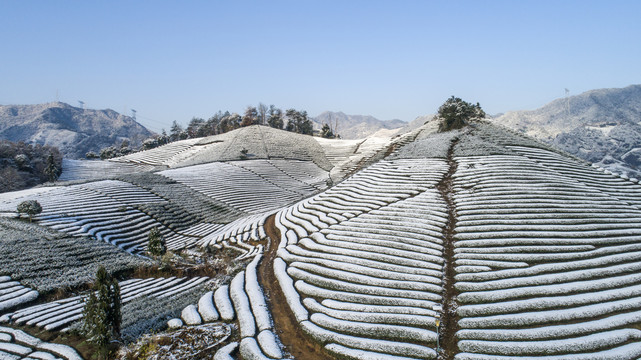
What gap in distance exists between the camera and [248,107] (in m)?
134

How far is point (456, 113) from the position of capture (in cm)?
5369

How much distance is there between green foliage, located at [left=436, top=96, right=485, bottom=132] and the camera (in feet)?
176

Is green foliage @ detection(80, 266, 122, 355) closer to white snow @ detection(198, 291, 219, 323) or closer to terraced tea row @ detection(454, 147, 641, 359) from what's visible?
white snow @ detection(198, 291, 219, 323)

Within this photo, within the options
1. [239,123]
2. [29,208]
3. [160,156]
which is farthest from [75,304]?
[239,123]

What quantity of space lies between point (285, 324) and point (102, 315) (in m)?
7.82

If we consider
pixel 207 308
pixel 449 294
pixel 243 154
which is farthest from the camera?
pixel 243 154

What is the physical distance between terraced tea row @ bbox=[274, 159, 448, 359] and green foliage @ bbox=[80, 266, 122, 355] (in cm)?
802

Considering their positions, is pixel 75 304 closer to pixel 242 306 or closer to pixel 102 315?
A: pixel 102 315

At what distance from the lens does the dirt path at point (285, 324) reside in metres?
13.5

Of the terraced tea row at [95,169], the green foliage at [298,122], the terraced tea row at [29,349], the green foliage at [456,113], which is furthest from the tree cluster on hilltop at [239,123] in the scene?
the terraced tea row at [29,349]

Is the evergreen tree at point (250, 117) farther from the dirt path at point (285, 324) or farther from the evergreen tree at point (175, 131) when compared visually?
the dirt path at point (285, 324)

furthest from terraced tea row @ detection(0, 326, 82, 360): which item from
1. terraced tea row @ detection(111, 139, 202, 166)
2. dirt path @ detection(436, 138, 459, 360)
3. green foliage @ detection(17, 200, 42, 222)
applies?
terraced tea row @ detection(111, 139, 202, 166)

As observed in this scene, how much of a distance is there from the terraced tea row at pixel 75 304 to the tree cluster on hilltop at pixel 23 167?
4969 cm

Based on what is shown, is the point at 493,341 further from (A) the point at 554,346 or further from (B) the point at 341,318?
(B) the point at 341,318
